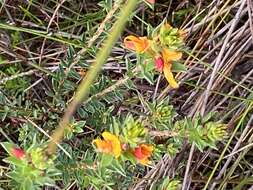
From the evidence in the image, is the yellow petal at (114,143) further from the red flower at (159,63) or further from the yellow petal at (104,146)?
the red flower at (159,63)

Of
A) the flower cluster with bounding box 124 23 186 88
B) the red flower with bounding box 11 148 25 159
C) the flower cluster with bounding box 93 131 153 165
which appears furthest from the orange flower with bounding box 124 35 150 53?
the red flower with bounding box 11 148 25 159

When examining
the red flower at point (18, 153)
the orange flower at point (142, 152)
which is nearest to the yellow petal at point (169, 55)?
the orange flower at point (142, 152)

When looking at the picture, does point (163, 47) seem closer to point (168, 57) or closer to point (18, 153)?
point (168, 57)

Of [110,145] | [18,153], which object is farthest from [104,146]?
[18,153]

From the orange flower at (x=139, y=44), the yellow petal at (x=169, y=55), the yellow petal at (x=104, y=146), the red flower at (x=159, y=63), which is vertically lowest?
the yellow petal at (x=104, y=146)

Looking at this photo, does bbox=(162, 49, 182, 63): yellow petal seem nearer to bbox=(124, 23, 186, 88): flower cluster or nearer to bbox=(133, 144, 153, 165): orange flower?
bbox=(124, 23, 186, 88): flower cluster

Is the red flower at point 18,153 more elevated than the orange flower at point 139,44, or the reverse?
the orange flower at point 139,44
